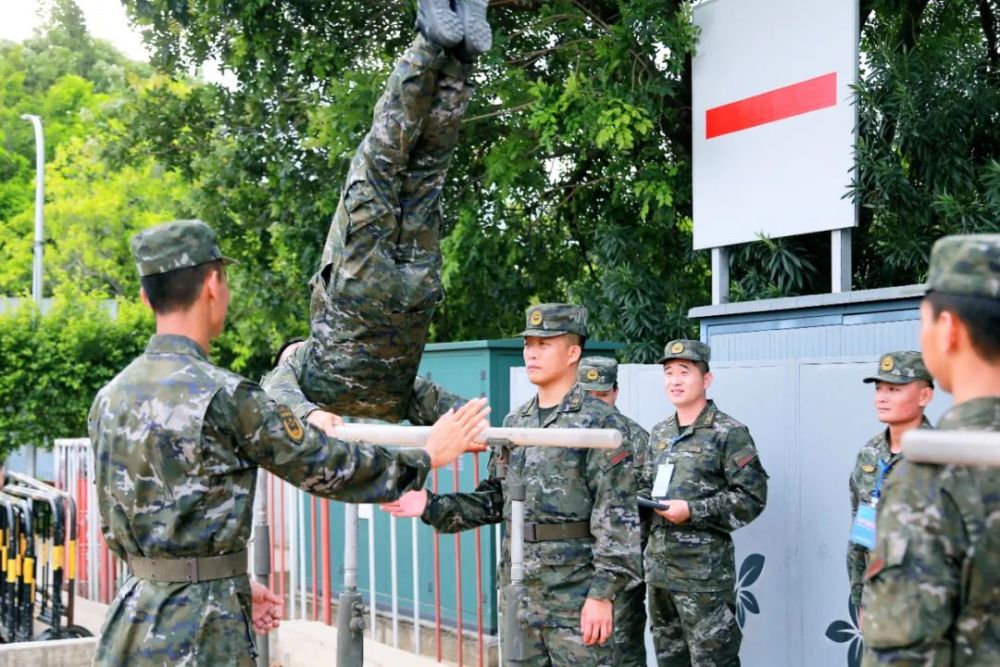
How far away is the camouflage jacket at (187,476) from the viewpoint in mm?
3287

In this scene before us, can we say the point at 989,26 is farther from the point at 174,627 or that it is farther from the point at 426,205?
the point at 174,627

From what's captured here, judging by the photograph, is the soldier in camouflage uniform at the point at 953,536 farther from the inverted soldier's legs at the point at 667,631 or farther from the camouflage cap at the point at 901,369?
the inverted soldier's legs at the point at 667,631

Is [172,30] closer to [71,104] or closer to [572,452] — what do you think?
[572,452]

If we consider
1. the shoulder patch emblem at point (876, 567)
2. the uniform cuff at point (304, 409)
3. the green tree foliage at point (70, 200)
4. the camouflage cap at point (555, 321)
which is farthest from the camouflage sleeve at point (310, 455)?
the green tree foliage at point (70, 200)

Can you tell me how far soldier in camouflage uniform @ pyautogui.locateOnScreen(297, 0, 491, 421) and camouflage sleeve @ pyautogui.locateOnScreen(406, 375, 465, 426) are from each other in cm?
7

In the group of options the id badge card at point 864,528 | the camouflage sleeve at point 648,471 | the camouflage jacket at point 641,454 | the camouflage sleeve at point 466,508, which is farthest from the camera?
the camouflage sleeve at point 648,471

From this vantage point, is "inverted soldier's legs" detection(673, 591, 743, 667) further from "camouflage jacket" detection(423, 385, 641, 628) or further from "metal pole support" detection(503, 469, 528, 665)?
"metal pole support" detection(503, 469, 528, 665)

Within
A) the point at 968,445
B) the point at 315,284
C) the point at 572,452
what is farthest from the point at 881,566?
→ the point at 315,284

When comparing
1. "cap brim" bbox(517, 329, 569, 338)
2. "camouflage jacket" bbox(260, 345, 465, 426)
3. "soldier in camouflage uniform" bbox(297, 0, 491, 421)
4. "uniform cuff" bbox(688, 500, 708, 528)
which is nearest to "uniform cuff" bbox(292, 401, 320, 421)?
"camouflage jacket" bbox(260, 345, 465, 426)

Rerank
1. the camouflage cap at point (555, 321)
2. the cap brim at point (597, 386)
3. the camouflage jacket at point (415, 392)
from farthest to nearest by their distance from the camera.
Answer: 1. the cap brim at point (597, 386)
2. the camouflage cap at point (555, 321)
3. the camouflage jacket at point (415, 392)

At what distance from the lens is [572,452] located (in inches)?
184

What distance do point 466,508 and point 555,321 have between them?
818 millimetres

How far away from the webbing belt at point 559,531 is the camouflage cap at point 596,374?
5.88ft

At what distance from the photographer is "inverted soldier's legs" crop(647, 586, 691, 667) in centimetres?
604
